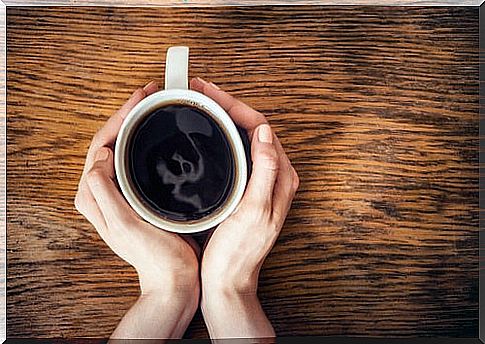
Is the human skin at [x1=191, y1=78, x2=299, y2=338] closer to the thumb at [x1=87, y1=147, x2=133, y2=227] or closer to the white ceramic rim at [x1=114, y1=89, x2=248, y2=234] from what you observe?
the white ceramic rim at [x1=114, y1=89, x2=248, y2=234]

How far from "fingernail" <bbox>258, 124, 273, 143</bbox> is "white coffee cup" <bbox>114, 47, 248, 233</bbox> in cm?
3

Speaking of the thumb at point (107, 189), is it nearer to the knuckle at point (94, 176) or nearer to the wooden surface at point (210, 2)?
the knuckle at point (94, 176)

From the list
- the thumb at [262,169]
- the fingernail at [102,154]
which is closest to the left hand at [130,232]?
the fingernail at [102,154]

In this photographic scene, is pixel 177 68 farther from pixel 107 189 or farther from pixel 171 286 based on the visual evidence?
pixel 171 286

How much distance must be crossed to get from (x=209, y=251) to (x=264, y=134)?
174 mm

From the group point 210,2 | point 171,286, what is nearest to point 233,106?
point 210,2

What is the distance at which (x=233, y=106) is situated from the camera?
1159 mm

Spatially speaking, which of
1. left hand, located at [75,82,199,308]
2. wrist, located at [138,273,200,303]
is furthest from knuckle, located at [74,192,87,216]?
wrist, located at [138,273,200,303]

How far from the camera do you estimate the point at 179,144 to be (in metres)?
1.16

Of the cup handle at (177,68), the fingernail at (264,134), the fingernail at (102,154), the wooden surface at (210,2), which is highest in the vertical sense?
the wooden surface at (210,2)

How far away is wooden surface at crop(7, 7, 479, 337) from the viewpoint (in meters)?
1.17

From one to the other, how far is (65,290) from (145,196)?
17 cm

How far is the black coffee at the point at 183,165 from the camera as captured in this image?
3.76 ft

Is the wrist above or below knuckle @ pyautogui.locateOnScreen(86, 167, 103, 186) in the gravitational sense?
below
